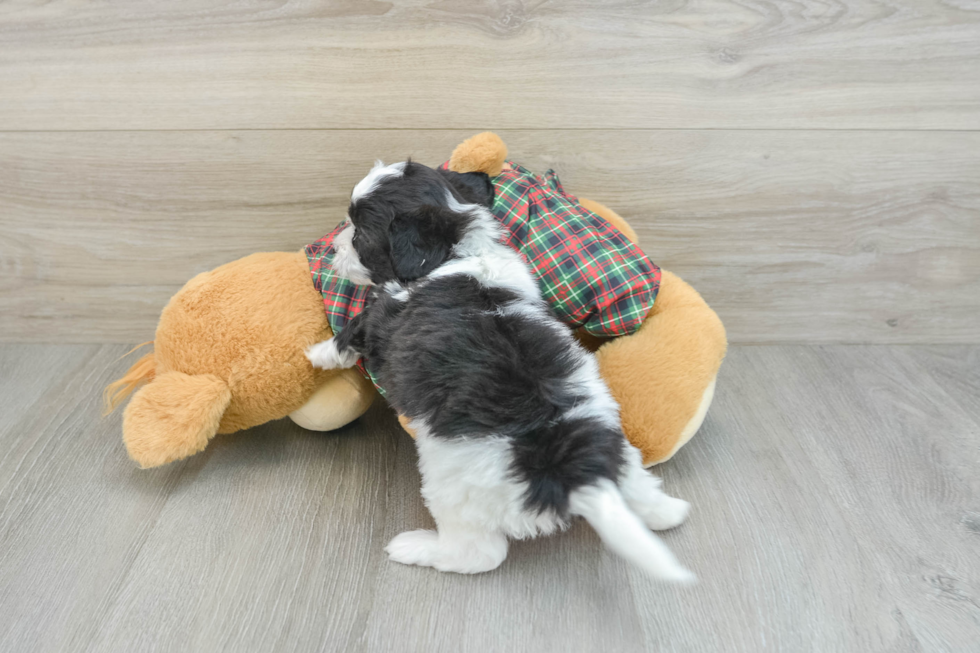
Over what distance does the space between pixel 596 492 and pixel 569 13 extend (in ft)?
3.43

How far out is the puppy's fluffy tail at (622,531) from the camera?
80cm

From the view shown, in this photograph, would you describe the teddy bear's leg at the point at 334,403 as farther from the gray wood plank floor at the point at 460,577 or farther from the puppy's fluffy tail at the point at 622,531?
the puppy's fluffy tail at the point at 622,531

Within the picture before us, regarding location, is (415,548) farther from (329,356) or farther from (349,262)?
(349,262)

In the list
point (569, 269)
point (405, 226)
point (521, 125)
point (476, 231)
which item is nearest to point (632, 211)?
point (521, 125)

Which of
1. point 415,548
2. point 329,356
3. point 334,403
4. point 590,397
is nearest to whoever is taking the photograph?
point 590,397

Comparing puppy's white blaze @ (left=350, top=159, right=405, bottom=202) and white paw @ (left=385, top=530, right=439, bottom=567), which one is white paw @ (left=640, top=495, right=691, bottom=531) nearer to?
white paw @ (left=385, top=530, right=439, bottom=567)

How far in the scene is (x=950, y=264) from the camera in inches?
64.7

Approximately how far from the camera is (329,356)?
116 cm

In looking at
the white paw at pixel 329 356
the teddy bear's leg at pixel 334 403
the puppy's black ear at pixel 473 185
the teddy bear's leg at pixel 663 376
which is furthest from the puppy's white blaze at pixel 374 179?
the teddy bear's leg at pixel 663 376

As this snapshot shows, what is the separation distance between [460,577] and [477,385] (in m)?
0.34

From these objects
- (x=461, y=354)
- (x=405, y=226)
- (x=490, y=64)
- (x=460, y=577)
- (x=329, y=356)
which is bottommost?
(x=460, y=577)

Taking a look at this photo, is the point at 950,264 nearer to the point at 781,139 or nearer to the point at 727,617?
the point at 781,139

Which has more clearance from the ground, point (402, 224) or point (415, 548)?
point (402, 224)

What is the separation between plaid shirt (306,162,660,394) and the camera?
120cm
